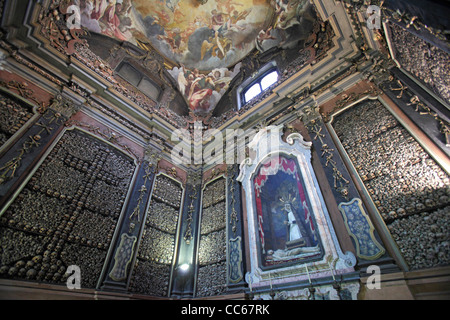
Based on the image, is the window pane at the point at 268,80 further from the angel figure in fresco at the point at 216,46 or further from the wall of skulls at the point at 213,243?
the wall of skulls at the point at 213,243

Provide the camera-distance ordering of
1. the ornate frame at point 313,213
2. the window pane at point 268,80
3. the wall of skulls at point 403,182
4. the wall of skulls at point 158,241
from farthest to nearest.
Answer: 1. the window pane at point 268,80
2. the wall of skulls at point 158,241
3. the ornate frame at point 313,213
4. the wall of skulls at point 403,182

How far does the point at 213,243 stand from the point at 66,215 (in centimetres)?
366

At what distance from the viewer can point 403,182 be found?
344 cm

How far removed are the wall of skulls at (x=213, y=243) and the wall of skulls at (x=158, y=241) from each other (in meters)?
0.90

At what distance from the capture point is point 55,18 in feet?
17.4

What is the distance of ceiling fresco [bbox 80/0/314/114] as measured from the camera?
6.96 meters

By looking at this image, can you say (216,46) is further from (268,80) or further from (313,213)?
(313,213)

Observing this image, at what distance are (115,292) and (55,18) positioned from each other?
7222 millimetres

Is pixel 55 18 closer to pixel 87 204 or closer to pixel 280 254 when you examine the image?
pixel 87 204

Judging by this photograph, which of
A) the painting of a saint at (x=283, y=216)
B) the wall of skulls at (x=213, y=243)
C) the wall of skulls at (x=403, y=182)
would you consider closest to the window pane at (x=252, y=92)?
the painting of a saint at (x=283, y=216)

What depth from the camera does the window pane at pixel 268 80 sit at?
742 centimetres

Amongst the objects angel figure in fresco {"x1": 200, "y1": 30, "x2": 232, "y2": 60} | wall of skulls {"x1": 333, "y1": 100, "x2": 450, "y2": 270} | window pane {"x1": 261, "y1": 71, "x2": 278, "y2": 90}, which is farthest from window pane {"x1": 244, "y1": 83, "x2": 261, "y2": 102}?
wall of skulls {"x1": 333, "y1": 100, "x2": 450, "y2": 270}

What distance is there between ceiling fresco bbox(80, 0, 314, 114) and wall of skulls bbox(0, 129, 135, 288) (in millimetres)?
4812
